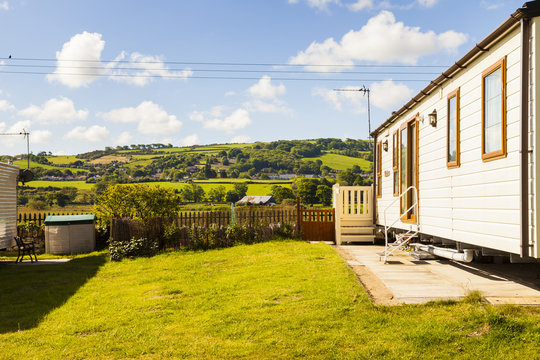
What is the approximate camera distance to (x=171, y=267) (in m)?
10.2

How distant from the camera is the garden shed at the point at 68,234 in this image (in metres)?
14.0

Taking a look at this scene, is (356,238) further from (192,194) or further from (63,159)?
(63,159)

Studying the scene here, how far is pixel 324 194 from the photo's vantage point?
5681 centimetres

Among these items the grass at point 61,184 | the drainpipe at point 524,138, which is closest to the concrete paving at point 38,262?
the drainpipe at point 524,138

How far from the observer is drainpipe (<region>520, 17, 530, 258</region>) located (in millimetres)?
5242

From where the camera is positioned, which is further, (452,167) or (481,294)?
(452,167)

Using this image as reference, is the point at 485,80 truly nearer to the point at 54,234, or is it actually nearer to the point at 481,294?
the point at 481,294

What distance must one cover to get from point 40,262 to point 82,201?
131 feet

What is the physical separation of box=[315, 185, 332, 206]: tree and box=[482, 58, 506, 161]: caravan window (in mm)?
46570

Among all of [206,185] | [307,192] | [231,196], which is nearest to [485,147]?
[307,192]

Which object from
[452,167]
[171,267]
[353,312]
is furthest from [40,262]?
[452,167]

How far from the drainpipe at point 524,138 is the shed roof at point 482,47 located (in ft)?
0.33

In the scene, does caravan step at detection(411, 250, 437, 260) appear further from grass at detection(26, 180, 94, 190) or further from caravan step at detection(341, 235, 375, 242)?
grass at detection(26, 180, 94, 190)

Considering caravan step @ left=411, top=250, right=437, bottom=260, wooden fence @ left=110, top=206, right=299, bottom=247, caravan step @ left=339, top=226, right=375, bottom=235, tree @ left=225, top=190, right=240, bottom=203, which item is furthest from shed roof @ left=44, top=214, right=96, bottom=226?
A: tree @ left=225, top=190, right=240, bottom=203
